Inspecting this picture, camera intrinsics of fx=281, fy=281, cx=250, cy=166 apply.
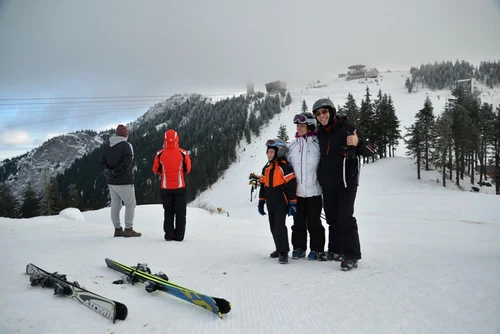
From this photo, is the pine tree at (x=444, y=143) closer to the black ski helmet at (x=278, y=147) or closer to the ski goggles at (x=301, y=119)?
the ski goggles at (x=301, y=119)

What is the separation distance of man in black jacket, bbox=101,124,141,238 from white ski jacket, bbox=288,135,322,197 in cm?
356

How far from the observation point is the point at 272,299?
2.68 m

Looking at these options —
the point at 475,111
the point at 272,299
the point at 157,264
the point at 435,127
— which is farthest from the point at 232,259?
the point at 475,111

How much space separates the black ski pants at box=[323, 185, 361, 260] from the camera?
3.65 m

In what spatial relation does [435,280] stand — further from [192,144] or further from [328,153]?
[192,144]

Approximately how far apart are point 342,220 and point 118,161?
465 cm

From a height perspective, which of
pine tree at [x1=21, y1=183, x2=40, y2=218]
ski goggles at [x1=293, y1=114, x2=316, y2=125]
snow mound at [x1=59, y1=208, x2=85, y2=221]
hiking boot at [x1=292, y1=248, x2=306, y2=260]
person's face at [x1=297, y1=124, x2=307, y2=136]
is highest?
ski goggles at [x1=293, y1=114, x2=316, y2=125]

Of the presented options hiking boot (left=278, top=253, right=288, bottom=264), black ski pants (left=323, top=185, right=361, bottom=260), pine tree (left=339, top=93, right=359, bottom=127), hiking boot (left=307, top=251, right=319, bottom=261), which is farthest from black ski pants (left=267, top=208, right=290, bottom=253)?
pine tree (left=339, top=93, right=359, bottom=127)

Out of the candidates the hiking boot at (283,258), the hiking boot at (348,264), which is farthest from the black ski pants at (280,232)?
the hiking boot at (348,264)

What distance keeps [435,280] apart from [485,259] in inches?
52.7

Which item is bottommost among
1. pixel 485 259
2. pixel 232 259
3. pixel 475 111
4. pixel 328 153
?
pixel 232 259

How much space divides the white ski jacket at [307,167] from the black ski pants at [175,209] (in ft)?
9.07

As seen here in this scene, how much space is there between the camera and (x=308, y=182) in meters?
4.21

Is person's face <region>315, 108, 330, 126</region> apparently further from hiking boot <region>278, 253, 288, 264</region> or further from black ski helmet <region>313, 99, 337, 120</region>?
hiking boot <region>278, 253, 288, 264</region>
